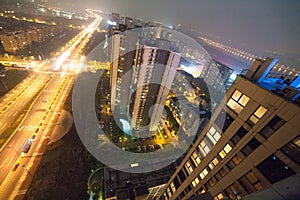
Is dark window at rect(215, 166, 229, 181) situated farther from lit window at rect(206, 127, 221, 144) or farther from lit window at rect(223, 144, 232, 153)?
lit window at rect(206, 127, 221, 144)

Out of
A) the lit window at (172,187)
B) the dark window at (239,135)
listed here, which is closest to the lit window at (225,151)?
the dark window at (239,135)

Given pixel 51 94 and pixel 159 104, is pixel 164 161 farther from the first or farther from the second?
pixel 51 94

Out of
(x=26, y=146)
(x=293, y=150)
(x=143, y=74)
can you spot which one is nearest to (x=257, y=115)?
(x=293, y=150)

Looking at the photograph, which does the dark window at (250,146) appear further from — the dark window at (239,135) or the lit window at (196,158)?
the lit window at (196,158)

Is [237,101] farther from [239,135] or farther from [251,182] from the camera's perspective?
[251,182]

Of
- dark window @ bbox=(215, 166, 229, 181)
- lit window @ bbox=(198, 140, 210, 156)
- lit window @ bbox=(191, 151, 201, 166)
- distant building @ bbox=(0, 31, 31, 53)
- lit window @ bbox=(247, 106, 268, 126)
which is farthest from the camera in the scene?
distant building @ bbox=(0, 31, 31, 53)

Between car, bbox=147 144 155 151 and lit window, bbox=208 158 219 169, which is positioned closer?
lit window, bbox=208 158 219 169

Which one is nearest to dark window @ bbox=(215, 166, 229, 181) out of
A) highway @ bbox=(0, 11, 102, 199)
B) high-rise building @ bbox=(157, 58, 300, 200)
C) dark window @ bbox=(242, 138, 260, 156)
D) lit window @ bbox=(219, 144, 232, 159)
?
high-rise building @ bbox=(157, 58, 300, 200)
